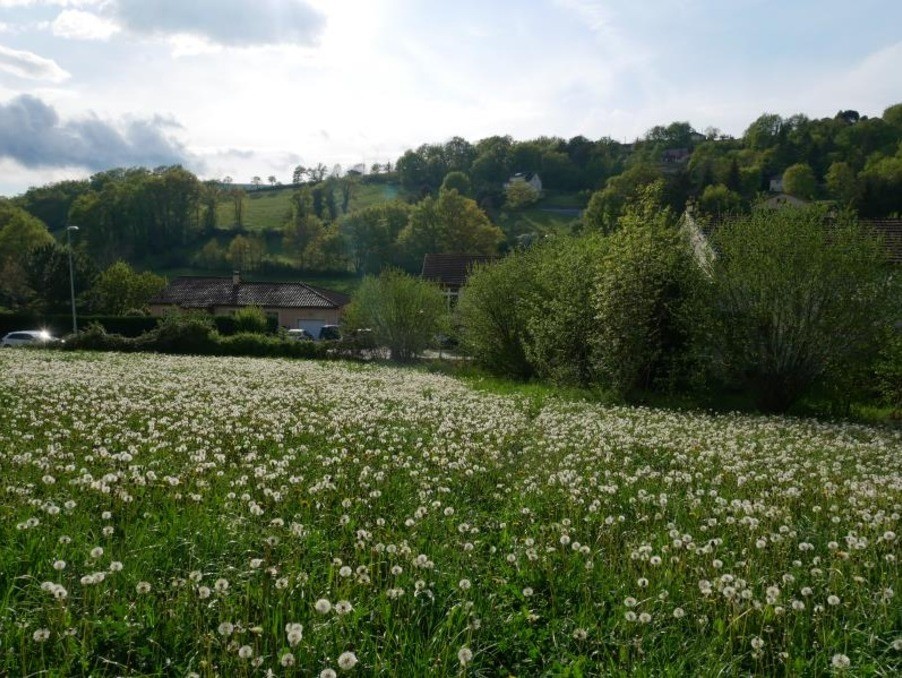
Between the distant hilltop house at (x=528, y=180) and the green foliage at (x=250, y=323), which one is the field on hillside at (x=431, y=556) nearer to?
the green foliage at (x=250, y=323)

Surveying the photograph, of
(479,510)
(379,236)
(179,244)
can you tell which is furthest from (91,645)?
(179,244)

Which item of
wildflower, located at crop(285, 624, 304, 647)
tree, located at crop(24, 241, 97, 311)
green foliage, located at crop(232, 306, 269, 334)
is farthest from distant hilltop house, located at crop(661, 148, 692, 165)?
wildflower, located at crop(285, 624, 304, 647)

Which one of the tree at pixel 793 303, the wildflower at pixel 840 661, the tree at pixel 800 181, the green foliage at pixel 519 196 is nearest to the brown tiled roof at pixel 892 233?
the tree at pixel 793 303

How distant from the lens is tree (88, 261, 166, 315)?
64250 mm

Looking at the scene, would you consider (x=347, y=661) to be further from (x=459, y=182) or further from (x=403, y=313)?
(x=459, y=182)

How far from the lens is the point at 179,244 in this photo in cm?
10556

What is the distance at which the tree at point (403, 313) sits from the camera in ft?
112

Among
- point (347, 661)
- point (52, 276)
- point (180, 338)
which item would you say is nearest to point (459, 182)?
point (52, 276)

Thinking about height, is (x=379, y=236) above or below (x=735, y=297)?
above

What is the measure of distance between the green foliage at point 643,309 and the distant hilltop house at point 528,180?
12387cm

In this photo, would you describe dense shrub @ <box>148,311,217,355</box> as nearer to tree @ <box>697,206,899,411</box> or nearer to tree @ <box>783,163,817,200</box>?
tree @ <box>697,206,899,411</box>

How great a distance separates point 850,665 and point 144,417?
9.65m

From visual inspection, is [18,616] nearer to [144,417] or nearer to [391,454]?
[391,454]

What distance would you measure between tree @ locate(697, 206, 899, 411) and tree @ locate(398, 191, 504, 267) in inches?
2658
